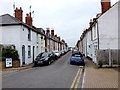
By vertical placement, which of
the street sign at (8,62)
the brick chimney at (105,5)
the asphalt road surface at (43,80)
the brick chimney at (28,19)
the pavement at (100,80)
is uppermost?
the brick chimney at (105,5)

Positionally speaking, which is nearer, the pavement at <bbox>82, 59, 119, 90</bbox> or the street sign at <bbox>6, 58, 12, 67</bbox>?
the pavement at <bbox>82, 59, 119, 90</bbox>

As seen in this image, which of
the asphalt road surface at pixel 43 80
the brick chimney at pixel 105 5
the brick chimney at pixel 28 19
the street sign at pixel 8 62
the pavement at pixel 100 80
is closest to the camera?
the pavement at pixel 100 80

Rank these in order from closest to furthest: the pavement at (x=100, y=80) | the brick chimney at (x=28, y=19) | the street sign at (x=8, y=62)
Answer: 1. the pavement at (x=100, y=80)
2. the street sign at (x=8, y=62)
3. the brick chimney at (x=28, y=19)

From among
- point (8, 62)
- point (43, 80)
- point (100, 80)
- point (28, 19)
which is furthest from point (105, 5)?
point (43, 80)

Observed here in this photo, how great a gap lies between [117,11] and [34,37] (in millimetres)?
14230

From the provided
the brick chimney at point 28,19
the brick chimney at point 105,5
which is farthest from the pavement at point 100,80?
the brick chimney at point 28,19

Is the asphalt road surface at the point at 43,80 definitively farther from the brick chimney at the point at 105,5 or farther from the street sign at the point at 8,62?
the brick chimney at the point at 105,5

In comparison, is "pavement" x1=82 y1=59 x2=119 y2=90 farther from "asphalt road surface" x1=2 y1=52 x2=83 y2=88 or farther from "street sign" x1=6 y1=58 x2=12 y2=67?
"street sign" x1=6 y1=58 x2=12 y2=67

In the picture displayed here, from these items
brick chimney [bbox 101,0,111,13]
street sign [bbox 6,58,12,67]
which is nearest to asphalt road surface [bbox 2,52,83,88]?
street sign [bbox 6,58,12,67]

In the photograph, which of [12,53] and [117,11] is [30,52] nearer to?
[12,53]

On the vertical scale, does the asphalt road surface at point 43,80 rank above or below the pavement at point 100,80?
below

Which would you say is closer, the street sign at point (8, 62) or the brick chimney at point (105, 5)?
the street sign at point (8, 62)

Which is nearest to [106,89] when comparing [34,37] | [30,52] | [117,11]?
[117,11]

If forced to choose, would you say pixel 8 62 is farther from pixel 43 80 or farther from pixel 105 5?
pixel 105 5
